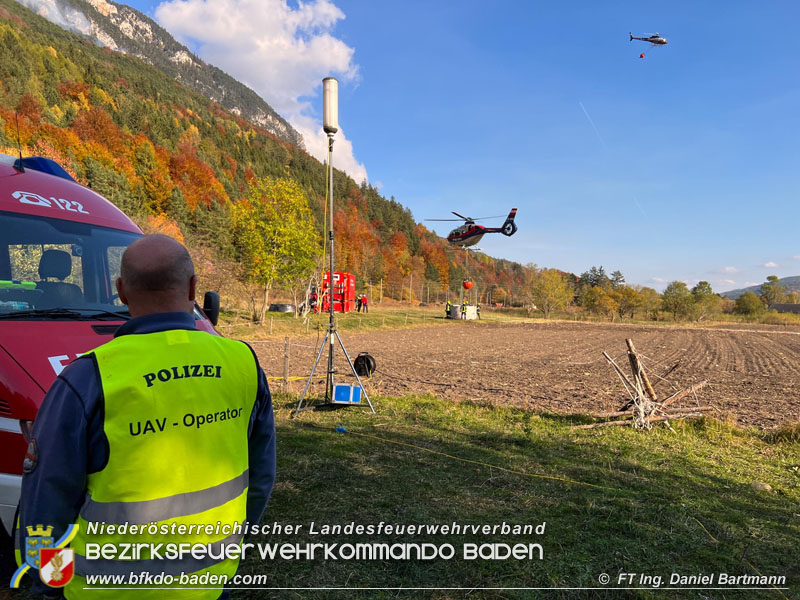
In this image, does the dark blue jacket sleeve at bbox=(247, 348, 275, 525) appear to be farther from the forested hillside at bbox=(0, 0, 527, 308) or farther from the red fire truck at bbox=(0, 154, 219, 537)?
the forested hillside at bbox=(0, 0, 527, 308)

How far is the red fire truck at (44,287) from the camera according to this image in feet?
7.88

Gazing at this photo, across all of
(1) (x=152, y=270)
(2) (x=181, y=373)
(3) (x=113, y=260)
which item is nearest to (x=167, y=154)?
(3) (x=113, y=260)

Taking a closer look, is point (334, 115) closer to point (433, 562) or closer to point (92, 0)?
point (433, 562)

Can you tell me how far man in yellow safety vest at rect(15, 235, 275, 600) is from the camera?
128cm

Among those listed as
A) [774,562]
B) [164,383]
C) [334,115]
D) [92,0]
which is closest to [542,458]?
[774,562]

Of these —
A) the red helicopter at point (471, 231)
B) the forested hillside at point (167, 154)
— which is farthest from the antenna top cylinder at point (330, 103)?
the red helicopter at point (471, 231)

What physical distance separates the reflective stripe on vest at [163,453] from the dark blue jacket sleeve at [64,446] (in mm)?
41

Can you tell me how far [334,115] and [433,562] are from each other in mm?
6307

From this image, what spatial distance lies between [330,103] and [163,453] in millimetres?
6475

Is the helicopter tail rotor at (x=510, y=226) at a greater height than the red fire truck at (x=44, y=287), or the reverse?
the helicopter tail rotor at (x=510, y=226)

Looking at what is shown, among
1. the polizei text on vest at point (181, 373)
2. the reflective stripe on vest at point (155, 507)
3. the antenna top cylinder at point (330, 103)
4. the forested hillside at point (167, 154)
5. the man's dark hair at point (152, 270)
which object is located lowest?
the reflective stripe on vest at point (155, 507)

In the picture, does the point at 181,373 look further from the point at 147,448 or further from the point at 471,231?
the point at 471,231

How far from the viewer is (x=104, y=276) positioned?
13.7 ft

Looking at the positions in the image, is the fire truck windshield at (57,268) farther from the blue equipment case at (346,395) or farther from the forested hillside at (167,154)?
the forested hillside at (167,154)
